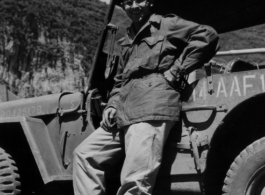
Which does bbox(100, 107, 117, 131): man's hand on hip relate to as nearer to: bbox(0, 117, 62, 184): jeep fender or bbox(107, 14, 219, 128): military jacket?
bbox(107, 14, 219, 128): military jacket

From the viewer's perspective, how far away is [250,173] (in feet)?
10.4

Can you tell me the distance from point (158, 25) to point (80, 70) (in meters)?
17.8

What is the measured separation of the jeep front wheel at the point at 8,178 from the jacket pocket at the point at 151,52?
62.0 inches

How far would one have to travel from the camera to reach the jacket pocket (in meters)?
3.58

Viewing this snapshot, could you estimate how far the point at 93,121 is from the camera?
424 cm

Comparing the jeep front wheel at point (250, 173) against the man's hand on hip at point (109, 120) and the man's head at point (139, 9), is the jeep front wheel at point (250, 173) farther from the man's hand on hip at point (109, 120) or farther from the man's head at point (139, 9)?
the man's head at point (139, 9)

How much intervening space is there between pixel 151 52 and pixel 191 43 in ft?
1.00

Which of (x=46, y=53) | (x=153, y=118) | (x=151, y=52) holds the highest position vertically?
(x=151, y=52)

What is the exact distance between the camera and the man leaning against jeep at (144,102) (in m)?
3.32

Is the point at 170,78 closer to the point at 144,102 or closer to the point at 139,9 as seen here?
the point at 144,102

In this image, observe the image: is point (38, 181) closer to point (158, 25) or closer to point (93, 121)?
point (93, 121)

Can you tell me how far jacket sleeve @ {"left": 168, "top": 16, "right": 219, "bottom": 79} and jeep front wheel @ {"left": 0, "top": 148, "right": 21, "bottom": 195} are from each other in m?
1.76

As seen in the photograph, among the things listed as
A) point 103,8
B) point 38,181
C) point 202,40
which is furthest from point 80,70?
point 202,40

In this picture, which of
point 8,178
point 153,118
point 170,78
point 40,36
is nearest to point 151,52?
point 170,78
